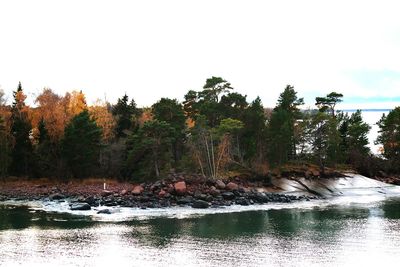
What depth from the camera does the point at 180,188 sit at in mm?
53812

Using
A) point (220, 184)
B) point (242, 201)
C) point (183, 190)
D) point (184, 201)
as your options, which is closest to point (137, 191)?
point (183, 190)

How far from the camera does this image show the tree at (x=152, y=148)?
62.1 meters

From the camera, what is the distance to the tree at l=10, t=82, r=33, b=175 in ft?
226

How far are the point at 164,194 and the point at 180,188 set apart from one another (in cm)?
208

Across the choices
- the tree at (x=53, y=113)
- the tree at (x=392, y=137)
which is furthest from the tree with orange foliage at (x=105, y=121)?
the tree at (x=392, y=137)

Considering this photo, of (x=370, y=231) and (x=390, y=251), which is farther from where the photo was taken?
(x=370, y=231)

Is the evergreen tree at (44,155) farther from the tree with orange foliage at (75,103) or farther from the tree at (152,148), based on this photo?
the tree at (152,148)

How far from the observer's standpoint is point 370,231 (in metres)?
36.9

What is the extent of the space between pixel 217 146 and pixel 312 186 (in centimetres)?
1544

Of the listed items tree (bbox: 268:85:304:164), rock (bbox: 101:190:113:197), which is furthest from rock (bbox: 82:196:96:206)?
tree (bbox: 268:85:304:164)

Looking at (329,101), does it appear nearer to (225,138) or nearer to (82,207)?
(225,138)

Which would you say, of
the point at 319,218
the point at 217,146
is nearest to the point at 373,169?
the point at 217,146

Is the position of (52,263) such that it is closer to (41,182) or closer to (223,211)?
(223,211)

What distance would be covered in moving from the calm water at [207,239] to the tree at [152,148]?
19530 mm
